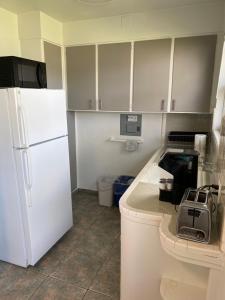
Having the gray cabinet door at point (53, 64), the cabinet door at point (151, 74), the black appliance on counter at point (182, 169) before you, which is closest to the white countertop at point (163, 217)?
the black appliance on counter at point (182, 169)

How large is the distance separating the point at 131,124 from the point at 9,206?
1.90m

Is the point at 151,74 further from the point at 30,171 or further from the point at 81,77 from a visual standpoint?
the point at 30,171

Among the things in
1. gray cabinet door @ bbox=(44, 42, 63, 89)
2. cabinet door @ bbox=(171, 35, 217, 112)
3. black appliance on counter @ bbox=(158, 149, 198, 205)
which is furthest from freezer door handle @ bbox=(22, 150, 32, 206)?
cabinet door @ bbox=(171, 35, 217, 112)

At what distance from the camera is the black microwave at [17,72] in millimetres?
1982

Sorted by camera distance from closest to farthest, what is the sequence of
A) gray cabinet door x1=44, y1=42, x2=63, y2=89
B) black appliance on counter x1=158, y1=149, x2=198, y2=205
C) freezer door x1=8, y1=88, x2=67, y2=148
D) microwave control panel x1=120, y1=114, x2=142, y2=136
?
black appliance on counter x1=158, y1=149, x2=198, y2=205 → freezer door x1=8, y1=88, x2=67, y2=148 → gray cabinet door x1=44, y1=42, x2=63, y2=89 → microwave control panel x1=120, y1=114, x2=142, y2=136

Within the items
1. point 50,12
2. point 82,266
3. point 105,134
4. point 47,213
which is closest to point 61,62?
point 50,12

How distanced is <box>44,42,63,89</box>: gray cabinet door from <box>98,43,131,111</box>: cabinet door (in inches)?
21.6

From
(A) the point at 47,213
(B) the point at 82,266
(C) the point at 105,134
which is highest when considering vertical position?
(C) the point at 105,134

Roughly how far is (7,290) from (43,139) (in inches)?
51.1

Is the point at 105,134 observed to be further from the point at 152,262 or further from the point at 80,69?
the point at 152,262

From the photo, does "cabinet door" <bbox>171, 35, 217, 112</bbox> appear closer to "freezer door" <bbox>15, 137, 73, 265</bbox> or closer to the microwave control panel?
the microwave control panel

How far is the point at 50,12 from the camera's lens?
103 inches

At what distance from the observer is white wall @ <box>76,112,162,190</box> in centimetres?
316

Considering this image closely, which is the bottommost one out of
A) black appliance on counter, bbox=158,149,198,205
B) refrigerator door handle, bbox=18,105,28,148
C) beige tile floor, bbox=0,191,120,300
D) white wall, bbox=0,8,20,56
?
beige tile floor, bbox=0,191,120,300
